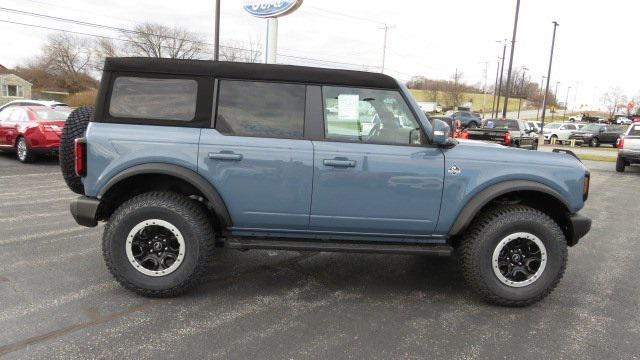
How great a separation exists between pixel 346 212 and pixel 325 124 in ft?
2.42

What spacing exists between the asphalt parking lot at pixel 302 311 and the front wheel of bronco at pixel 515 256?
164 millimetres

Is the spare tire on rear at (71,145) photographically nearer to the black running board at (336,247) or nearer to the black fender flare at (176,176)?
the black fender flare at (176,176)

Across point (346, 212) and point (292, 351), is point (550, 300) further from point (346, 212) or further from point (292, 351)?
point (292, 351)

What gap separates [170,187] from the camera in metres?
4.04

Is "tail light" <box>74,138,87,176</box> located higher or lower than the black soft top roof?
lower

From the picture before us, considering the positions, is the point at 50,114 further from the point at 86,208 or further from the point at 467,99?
the point at 467,99

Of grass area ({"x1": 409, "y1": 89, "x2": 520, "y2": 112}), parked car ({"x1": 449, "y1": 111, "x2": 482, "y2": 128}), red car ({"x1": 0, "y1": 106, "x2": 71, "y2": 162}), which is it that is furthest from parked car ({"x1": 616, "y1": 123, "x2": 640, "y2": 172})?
grass area ({"x1": 409, "y1": 89, "x2": 520, "y2": 112})

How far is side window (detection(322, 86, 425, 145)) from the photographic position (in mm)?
3824

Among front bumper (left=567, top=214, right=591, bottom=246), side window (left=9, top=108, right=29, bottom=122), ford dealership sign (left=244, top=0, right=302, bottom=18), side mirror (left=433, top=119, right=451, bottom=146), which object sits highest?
ford dealership sign (left=244, top=0, right=302, bottom=18)

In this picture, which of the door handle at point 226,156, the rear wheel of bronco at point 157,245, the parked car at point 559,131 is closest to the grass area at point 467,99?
the parked car at point 559,131

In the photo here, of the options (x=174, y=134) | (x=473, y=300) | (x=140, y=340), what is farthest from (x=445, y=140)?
(x=140, y=340)

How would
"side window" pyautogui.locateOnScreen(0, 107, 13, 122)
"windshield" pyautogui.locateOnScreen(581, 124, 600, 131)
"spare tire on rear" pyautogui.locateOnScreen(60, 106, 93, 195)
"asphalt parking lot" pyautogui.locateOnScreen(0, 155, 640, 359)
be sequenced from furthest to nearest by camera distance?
"windshield" pyautogui.locateOnScreen(581, 124, 600, 131), "side window" pyautogui.locateOnScreen(0, 107, 13, 122), "spare tire on rear" pyautogui.locateOnScreen(60, 106, 93, 195), "asphalt parking lot" pyautogui.locateOnScreen(0, 155, 640, 359)

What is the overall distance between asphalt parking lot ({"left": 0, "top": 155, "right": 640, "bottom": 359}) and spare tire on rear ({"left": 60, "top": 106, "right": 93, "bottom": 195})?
34.6 inches

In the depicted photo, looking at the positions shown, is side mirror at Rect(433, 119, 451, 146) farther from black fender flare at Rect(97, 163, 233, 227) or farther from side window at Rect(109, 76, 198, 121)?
side window at Rect(109, 76, 198, 121)
